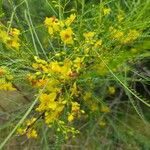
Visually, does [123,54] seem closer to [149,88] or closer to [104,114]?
[104,114]

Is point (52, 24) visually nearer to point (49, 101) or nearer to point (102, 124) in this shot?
point (49, 101)

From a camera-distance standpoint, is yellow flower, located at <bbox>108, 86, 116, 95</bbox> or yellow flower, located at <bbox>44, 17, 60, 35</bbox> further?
yellow flower, located at <bbox>108, 86, 116, 95</bbox>

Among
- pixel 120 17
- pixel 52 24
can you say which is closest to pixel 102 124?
pixel 120 17

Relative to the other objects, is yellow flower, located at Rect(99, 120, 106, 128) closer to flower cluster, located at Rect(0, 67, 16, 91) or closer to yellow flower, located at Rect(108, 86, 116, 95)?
yellow flower, located at Rect(108, 86, 116, 95)

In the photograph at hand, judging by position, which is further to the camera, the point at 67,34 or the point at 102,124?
the point at 102,124

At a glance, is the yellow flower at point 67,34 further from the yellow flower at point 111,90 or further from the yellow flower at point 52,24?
the yellow flower at point 111,90

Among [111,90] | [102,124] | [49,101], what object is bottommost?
[49,101]

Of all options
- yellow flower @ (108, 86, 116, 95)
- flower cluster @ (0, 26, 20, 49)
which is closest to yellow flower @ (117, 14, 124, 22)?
flower cluster @ (0, 26, 20, 49)

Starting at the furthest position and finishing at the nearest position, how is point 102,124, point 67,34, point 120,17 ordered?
point 102,124 < point 120,17 < point 67,34

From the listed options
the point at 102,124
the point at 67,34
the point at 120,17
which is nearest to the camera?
the point at 67,34

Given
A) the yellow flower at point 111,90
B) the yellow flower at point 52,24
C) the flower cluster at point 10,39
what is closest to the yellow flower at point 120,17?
the yellow flower at point 52,24

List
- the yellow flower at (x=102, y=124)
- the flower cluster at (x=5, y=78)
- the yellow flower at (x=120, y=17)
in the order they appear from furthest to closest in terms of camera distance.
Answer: the yellow flower at (x=102, y=124) < the yellow flower at (x=120, y=17) < the flower cluster at (x=5, y=78)

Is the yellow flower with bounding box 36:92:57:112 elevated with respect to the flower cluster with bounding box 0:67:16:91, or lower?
lower
